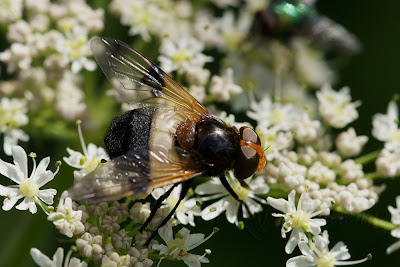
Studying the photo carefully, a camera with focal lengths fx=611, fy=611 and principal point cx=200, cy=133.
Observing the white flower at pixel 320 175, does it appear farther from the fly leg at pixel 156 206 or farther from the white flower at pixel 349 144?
the fly leg at pixel 156 206

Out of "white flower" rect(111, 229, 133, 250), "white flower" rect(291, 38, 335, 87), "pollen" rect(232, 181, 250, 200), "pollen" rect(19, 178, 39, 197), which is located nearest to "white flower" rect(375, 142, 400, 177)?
"pollen" rect(232, 181, 250, 200)

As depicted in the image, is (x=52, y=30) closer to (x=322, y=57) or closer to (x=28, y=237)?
(x=28, y=237)

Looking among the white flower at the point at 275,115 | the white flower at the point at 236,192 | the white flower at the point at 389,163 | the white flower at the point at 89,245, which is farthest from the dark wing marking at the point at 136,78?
the white flower at the point at 389,163

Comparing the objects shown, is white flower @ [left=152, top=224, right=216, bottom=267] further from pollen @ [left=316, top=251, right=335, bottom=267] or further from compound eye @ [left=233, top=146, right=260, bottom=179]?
pollen @ [left=316, top=251, right=335, bottom=267]

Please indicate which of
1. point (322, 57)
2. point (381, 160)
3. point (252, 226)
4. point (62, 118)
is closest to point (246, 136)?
point (252, 226)

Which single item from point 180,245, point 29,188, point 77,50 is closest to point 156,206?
point 180,245
